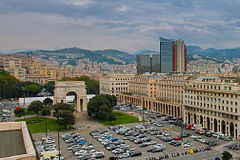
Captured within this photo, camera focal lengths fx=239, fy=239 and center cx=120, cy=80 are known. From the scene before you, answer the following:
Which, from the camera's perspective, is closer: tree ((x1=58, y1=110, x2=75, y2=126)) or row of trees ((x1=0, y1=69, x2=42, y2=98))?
tree ((x1=58, y1=110, x2=75, y2=126))

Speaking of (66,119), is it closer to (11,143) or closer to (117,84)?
(11,143)

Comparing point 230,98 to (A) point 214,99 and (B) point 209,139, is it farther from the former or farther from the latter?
(B) point 209,139

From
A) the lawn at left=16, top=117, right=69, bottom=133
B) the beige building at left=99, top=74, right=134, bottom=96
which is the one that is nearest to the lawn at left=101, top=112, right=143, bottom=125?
the lawn at left=16, top=117, right=69, bottom=133

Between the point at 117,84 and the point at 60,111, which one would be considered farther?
the point at 117,84

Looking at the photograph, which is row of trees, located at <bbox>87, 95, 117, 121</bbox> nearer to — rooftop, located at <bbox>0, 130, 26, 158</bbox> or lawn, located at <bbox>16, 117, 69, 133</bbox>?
lawn, located at <bbox>16, 117, 69, 133</bbox>

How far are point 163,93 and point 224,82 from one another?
130ft

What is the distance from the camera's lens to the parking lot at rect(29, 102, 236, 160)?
51.2m

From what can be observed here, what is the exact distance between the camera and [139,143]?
198 feet

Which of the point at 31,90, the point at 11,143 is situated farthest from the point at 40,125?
the point at 31,90

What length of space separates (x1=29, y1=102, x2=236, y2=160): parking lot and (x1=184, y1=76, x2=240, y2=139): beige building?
4.15 m

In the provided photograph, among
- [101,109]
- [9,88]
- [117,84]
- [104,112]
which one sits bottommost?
[104,112]

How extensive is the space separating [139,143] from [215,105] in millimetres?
24255

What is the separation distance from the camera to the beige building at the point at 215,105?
60844 mm

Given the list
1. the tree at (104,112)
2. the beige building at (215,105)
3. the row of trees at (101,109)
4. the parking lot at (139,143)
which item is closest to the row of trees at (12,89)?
the row of trees at (101,109)
